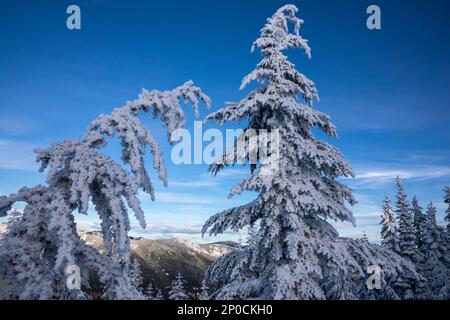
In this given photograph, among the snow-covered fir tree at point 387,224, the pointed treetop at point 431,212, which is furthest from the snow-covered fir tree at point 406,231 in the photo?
the pointed treetop at point 431,212

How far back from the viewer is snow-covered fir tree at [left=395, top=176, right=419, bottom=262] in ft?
111

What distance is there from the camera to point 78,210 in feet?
21.4

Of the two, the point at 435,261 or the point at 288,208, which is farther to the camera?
the point at 435,261

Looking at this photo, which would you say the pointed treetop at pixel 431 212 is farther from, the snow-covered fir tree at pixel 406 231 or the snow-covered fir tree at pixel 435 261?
the snow-covered fir tree at pixel 406 231

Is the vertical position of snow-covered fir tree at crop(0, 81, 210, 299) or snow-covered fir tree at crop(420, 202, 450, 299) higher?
snow-covered fir tree at crop(0, 81, 210, 299)

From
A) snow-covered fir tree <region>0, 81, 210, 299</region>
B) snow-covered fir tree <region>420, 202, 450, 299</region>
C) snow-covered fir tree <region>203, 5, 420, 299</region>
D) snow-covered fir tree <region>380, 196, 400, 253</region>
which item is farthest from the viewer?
snow-covered fir tree <region>380, 196, 400, 253</region>

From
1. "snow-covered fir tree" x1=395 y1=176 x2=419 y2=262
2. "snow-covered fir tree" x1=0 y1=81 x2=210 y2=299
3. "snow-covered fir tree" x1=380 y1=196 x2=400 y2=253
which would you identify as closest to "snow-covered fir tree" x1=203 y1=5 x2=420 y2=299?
"snow-covered fir tree" x1=0 y1=81 x2=210 y2=299

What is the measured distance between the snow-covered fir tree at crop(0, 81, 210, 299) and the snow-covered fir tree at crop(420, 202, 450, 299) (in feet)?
109

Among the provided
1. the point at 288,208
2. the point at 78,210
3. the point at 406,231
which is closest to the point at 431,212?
the point at 406,231

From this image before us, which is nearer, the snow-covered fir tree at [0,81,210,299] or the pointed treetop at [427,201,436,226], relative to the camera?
the snow-covered fir tree at [0,81,210,299]

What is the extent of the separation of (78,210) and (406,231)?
34.4 m

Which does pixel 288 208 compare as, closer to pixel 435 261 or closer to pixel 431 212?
pixel 435 261

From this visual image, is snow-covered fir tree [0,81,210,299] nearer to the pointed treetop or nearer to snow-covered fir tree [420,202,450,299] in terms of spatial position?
snow-covered fir tree [420,202,450,299]
